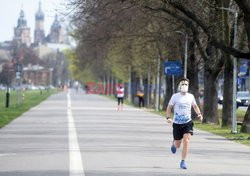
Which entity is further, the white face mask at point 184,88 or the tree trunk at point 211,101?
the tree trunk at point 211,101

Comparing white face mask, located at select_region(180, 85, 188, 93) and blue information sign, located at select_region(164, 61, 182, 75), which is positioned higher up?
blue information sign, located at select_region(164, 61, 182, 75)

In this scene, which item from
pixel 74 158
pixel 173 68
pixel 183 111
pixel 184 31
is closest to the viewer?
pixel 183 111

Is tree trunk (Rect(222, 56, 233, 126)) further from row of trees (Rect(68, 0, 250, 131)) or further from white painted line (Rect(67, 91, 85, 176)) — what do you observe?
white painted line (Rect(67, 91, 85, 176))

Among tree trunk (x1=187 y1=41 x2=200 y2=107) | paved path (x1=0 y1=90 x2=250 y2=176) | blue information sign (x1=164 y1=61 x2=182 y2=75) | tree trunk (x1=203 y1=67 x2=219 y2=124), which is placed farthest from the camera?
blue information sign (x1=164 y1=61 x2=182 y2=75)

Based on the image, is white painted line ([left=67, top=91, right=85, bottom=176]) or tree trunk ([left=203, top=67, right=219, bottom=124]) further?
tree trunk ([left=203, top=67, right=219, bottom=124])

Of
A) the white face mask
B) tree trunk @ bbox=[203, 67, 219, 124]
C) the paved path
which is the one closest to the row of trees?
tree trunk @ bbox=[203, 67, 219, 124]

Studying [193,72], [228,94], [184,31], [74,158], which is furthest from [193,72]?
[74,158]

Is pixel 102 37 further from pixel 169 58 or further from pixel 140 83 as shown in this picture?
pixel 140 83

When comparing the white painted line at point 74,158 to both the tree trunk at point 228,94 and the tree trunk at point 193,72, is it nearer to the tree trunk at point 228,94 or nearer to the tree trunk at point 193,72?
the tree trunk at point 228,94

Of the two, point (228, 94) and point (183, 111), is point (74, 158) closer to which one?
point (183, 111)

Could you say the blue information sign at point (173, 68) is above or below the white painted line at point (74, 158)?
above

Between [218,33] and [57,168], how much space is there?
19421 mm

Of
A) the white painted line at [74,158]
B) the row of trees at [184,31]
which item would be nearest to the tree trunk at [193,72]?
the row of trees at [184,31]

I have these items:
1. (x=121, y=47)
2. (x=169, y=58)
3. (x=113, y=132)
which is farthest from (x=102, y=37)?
(x=113, y=132)
